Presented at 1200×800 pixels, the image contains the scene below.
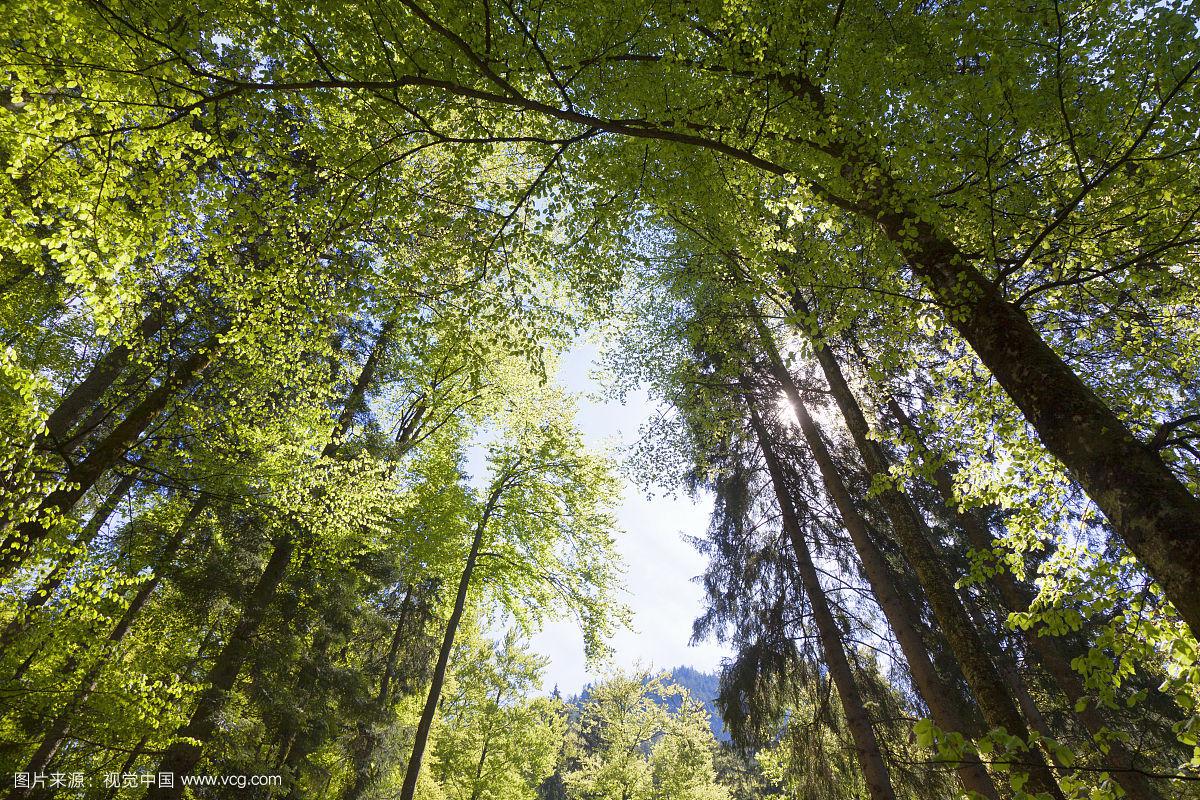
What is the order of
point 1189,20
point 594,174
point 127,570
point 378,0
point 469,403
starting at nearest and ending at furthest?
point 1189,20 < point 378,0 < point 594,174 < point 127,570 < point 469,403

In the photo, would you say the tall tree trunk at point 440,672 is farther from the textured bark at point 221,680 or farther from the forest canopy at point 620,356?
the textured bark at point 221,680

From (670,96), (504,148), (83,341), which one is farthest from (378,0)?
(83,341)

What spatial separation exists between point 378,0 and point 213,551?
1145 centimetres

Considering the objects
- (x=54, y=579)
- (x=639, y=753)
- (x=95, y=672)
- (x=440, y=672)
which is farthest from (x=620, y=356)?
(x=639, y=753)

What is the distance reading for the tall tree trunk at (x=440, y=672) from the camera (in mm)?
9320

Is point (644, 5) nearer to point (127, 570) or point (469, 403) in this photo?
point (469, 403)

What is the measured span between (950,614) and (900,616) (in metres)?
1.30

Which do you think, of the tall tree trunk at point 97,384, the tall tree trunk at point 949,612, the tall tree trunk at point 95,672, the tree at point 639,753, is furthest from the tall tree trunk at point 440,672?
the tree at point 639,753

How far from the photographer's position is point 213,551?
1112cm

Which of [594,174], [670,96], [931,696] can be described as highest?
[594,174]

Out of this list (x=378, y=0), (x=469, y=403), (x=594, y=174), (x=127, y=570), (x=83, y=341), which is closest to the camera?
(x=378, y=0)

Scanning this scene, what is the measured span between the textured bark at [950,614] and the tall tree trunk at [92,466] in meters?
7.63

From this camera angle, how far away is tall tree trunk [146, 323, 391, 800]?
28.0ft

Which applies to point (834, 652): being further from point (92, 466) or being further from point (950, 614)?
point (92, 466)
